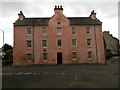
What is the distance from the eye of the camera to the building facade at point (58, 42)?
83.9ft

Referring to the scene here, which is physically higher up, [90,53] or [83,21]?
[83,21]

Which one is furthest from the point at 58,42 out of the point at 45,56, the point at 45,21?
the point at 45,21

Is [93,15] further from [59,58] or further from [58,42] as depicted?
[59,58]

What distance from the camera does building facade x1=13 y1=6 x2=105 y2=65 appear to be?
25.6m

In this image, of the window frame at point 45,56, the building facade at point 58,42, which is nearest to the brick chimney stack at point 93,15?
the building facade at point 58,42

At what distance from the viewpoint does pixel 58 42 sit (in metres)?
26.1

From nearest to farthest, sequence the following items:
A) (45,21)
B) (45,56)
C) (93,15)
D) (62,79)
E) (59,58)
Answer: (62,79) < (45,56) < (59,58) < (45,21) < (93,15)

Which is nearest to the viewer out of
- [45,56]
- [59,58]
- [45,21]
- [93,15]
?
[45,56]

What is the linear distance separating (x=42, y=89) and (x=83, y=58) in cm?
1835

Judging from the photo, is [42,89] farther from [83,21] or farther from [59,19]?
[83,21]

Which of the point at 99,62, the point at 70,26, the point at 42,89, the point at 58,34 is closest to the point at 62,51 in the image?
the point at 58,34

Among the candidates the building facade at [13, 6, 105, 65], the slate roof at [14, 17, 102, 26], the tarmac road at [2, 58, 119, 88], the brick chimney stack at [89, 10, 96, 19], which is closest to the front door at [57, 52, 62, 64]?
the building facade at [13, 6, 105, 65]

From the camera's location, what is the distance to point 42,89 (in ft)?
27.4

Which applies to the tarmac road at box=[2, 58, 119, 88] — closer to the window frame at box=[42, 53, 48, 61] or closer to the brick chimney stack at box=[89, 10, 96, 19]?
the window frame at box=[42, 53, 48, 61]
